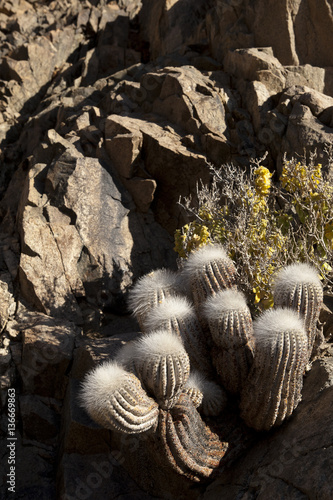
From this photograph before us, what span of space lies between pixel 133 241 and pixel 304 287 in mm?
3223

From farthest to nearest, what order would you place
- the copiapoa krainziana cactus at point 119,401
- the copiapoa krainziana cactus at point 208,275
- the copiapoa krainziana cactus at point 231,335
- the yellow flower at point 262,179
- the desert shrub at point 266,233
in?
the yellow flower at point 262,179 → the desert shrub at point 266,233 → the copiapoa krainziana cactus at point 208,275 → the copiapoa krainziana cactus at point 231,335 → the copiapoa krainziana cactus at point 119,401

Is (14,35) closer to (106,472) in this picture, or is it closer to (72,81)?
(72,81)

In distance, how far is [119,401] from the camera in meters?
2.79

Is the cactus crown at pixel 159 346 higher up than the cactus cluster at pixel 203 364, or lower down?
higher up

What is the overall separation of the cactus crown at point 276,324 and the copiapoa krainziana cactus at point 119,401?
0.93 metres

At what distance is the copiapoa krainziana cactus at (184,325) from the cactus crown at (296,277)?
0.75m

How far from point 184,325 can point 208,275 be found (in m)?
0.48

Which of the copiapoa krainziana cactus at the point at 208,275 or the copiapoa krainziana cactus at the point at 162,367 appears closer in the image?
the copiapoa krainziana cactus at the point at 162,367

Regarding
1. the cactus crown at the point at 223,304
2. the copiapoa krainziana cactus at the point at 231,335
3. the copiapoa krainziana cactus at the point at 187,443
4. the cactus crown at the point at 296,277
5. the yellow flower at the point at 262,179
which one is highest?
the yellow flower at the point at 262,179

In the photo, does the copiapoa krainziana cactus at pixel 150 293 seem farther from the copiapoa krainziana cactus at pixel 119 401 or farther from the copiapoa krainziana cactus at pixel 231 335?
the copiapoa krainziana cactus at pixel 119 401

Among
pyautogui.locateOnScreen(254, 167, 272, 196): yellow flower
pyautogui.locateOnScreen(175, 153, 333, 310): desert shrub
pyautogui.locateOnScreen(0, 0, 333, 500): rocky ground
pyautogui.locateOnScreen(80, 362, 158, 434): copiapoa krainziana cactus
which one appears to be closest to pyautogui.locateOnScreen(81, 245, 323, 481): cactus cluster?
pyautogui.locateOnScreen(80, 362, 158, 434): copiapoa krainziana cactus

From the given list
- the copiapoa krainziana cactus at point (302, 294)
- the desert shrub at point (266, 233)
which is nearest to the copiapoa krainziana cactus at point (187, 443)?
the copiapoa krainziana cactus at point (302, 294)

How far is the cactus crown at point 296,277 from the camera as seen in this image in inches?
136

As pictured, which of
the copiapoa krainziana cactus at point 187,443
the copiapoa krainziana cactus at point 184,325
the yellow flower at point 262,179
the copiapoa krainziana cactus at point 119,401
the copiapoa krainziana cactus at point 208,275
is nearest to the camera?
the copiapoa krainziana cactus at point 119,401
